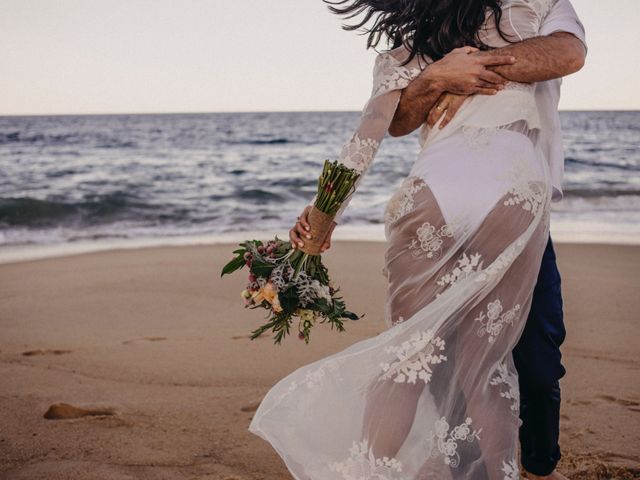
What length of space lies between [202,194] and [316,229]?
14.5m

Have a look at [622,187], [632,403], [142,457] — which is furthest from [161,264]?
[622,187]

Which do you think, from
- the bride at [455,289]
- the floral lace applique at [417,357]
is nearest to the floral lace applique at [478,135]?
the bride at [455,289]

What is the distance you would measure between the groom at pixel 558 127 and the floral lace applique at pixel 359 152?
0.58ft

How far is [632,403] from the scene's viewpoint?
374 cm

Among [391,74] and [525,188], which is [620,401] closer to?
[525,188]

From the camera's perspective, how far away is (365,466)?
2.07m

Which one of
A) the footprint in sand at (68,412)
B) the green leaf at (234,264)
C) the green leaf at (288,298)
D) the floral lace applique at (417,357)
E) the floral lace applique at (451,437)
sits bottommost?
the footprint in sand at (68,412)

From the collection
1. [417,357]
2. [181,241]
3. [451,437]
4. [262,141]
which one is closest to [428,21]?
[417,357]

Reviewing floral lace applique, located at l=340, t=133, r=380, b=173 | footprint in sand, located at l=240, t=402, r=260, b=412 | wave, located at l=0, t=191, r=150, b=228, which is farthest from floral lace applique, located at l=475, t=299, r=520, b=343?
wave, located at l=0, t=191, r=150, b=228

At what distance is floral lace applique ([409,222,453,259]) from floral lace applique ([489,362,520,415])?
449mm

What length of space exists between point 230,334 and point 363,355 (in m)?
3.01

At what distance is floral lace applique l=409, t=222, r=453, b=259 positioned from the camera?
2020 millimetres

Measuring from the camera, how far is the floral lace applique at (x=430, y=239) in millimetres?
2020

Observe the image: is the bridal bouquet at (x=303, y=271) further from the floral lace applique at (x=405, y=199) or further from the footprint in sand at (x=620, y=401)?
the footprint in sand at (x=620, y=401)
